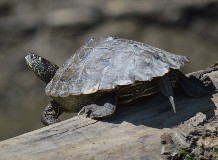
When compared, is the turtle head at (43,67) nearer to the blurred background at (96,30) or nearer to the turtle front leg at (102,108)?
the turtle front leg at (102,108)

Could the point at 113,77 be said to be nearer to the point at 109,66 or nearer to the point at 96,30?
the point at 109,66

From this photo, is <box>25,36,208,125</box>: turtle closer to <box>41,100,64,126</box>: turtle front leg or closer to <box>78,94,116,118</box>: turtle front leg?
<box>78,94,116,118</box>: turtle front leg

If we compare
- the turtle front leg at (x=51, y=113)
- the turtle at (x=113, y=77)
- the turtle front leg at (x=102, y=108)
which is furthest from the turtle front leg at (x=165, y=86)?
the turtle front leg at (x=51, y=113)

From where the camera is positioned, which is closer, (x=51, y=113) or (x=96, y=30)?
(x=51, y=113)

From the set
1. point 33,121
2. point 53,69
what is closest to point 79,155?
point 53,69

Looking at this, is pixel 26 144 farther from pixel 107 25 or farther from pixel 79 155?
pixel 107 25

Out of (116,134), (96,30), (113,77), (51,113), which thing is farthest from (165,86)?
(96,30)
